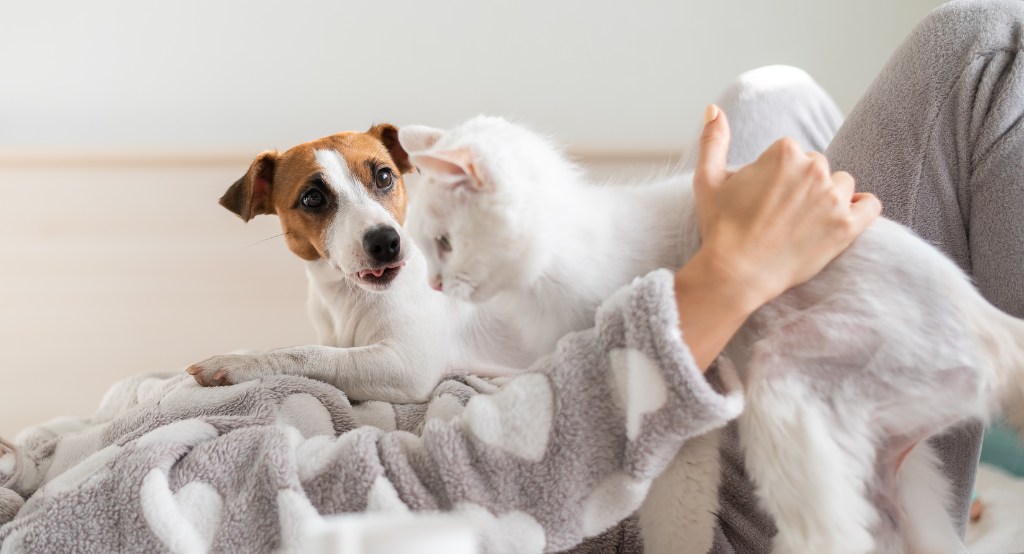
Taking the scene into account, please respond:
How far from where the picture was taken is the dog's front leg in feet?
3.32

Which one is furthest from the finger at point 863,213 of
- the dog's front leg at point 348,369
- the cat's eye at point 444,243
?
the dog's front leg at point 348,369

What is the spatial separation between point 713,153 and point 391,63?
1257 mm

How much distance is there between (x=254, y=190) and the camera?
114 cm

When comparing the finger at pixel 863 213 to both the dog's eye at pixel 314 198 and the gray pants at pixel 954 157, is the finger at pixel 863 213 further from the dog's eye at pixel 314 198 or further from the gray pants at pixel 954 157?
the dog's eye at pixel 314 198

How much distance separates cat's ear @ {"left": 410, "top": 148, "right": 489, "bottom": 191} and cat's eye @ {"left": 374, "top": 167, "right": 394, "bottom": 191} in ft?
1.35

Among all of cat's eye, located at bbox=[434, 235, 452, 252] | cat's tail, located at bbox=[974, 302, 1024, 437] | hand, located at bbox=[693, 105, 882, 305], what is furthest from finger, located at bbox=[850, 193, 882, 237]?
cat's eye, located at bbox=[434, 235, 452, 252]

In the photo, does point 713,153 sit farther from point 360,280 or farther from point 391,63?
point 391,63

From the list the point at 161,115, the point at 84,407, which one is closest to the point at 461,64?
the point at 161,115

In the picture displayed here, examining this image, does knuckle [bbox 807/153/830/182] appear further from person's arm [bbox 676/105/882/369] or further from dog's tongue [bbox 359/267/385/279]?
dog's tongue [bbox 359/267/385/279]

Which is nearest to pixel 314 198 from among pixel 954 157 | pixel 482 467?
pixel 482 467

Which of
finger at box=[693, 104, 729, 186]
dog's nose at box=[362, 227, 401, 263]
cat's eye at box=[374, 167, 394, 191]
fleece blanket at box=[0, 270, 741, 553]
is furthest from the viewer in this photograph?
cat's eye at box=[374, 167, 394, 191]

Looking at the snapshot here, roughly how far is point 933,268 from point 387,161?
0.75 metres

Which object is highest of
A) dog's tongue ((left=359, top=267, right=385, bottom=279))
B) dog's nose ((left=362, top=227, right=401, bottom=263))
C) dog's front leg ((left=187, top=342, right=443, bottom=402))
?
dog's nose ((left=362, top=227, right=401, bottom=263))

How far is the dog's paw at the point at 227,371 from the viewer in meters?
1.00
